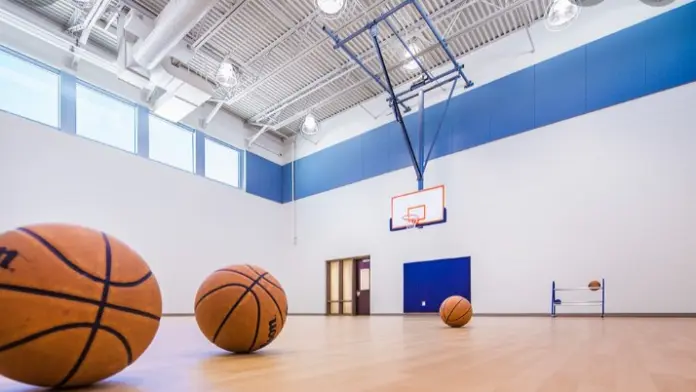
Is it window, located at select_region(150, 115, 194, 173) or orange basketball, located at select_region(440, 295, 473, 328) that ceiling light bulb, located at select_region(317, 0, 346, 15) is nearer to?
orange basketball, located at select_region(440, 295, 473, 328)

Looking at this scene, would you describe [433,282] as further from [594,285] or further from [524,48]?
[524,48]

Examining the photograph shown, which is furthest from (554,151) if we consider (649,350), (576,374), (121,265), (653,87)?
(121,265)

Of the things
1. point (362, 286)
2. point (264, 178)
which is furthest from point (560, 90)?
point (264, 178)

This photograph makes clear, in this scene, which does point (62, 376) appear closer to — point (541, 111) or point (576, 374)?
point (576, 374)

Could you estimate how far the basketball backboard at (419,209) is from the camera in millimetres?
8977

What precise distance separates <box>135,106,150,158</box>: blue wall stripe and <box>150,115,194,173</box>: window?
135 mm

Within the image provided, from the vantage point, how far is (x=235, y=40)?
8664mm

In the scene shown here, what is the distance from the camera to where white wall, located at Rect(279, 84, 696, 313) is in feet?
21.9

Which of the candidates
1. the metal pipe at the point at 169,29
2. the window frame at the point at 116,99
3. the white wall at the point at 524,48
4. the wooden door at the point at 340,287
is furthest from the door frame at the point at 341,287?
the metal pipe at the point at 169,29

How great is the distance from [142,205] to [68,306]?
8.99m

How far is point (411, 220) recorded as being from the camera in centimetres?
941

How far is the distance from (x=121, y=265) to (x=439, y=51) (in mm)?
9184

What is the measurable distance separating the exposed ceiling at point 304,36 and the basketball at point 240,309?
6745 mm

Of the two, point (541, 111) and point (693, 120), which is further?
point (541, 111)
